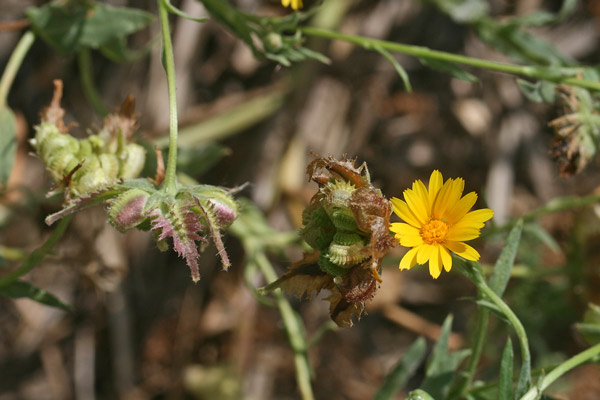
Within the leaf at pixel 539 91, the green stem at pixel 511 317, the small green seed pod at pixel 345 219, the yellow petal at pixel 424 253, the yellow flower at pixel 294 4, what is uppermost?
the yellow flower at pixel 294 4

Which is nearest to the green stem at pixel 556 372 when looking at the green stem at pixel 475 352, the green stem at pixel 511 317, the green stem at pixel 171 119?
the green stem at pixel 511 317

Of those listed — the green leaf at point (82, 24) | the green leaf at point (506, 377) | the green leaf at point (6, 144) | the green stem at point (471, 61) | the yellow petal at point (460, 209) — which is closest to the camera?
the yellow petal at point (460, 209)

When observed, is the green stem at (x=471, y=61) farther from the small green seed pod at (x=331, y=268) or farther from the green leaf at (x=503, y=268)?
the small green seed pod at (x=331, y=268)

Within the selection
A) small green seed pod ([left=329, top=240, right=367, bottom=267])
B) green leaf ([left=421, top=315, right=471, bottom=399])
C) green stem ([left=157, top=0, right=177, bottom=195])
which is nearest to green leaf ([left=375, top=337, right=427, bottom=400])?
green leaf ([left=421, top=315, right=471, bottom=399])

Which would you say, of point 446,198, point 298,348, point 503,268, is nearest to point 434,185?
point 446,198

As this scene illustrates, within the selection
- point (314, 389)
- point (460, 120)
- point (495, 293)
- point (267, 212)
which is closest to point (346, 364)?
point (314, 389)

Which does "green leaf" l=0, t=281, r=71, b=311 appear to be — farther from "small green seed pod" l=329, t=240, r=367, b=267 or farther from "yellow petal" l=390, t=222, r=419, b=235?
"yellow petal" l=390, t=222, r=419, b=235

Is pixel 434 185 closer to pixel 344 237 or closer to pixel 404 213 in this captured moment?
pixel 404 213
